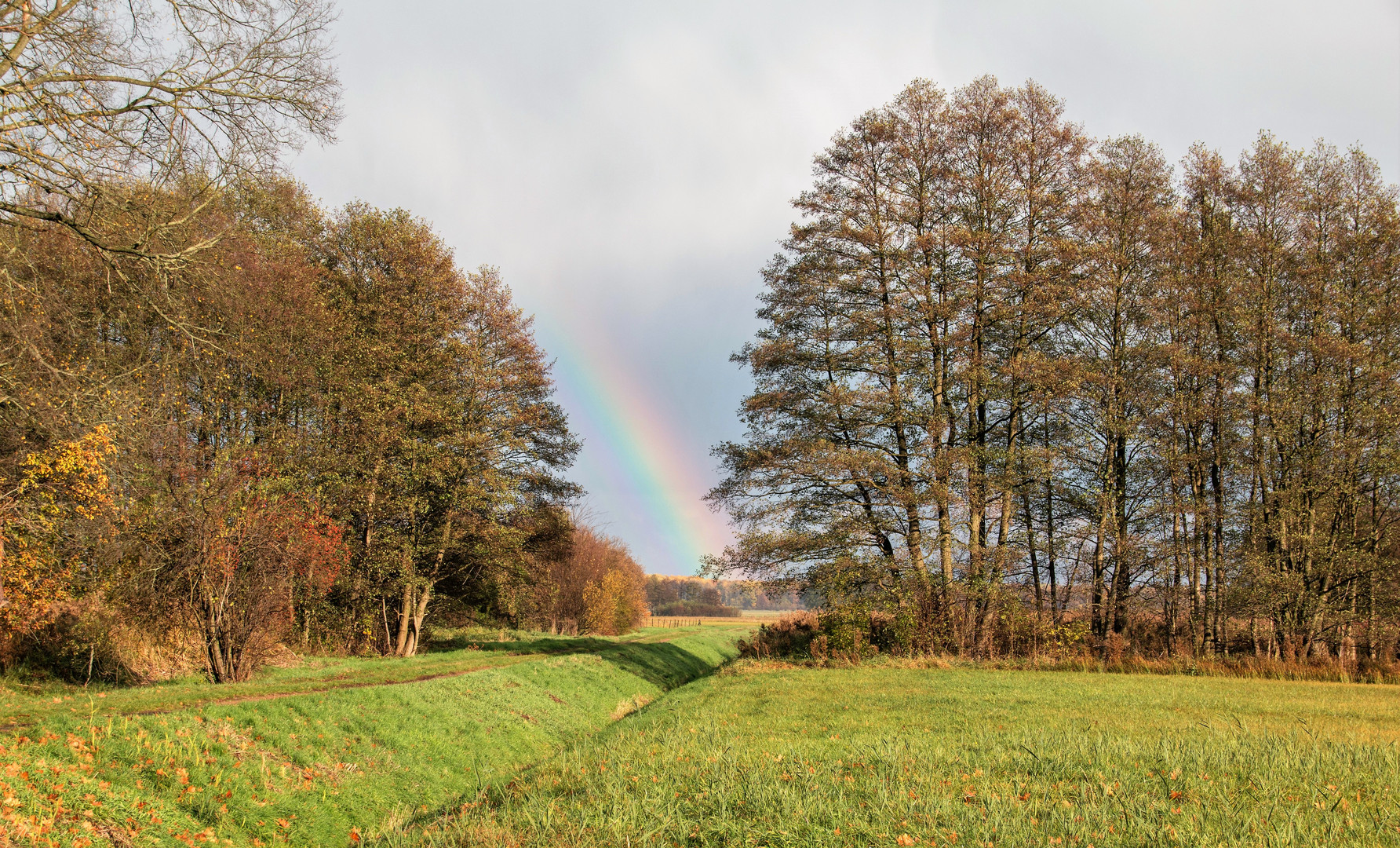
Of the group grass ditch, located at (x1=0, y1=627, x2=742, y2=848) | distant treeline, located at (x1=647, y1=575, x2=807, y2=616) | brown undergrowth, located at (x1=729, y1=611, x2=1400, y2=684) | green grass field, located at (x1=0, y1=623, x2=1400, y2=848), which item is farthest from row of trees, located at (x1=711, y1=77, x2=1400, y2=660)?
distant treeline, located at (x1=647, y1=575, x2=807, y2=616)

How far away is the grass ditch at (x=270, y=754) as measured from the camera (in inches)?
236

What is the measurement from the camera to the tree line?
8203 millimetres

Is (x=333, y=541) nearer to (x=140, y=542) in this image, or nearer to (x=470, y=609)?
(x=140, y=542)

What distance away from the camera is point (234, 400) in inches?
771

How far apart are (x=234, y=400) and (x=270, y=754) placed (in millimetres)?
14805

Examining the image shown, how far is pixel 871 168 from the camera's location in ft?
69.9

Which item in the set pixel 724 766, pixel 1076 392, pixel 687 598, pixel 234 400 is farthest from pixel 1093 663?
pixel 687 598

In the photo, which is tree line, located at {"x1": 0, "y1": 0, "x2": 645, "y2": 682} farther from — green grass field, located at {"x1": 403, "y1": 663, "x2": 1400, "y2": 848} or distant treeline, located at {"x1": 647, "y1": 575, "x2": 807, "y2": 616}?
distant treeline, located at {"x1": 647, "y1": 575, "x2": 807, "y2": 616}

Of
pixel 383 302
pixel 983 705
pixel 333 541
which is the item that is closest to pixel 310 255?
pixel 383 302

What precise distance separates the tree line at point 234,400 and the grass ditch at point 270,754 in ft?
7.70

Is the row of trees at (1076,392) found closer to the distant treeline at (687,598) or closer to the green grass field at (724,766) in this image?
the green grass field at (724,766)

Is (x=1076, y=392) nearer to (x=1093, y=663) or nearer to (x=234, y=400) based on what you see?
(x=1093, y=663)

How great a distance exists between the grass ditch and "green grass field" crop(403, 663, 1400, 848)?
203cm

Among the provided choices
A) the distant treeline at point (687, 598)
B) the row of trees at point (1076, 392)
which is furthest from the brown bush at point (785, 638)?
the distant treeline at point (687, 598)
